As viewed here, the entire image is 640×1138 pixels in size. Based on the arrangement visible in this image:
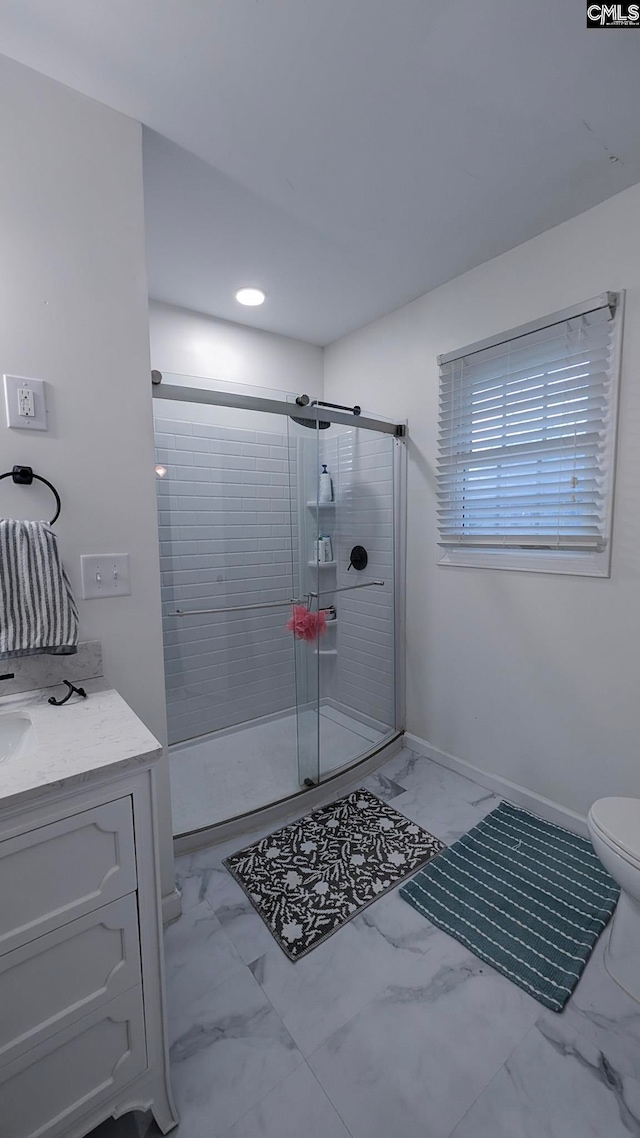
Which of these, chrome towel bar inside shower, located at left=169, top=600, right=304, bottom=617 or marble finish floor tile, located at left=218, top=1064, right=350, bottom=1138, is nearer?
marble finish floor tile, located at left=218, top=1064, right=350, bottom=1138

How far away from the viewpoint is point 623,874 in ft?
3.76

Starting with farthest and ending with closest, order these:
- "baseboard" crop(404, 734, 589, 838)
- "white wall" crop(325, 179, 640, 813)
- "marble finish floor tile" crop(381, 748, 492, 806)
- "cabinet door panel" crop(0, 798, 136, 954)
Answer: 1. "marble finish floor tile" crop(381, 748, 492, 806)
2. "baseboard" crop(404, 734, 589, 838)
3. "white wall" crop(325, 179, 640, 813)
4. "cabinet door panel" crop(0, 798, 136, 954)

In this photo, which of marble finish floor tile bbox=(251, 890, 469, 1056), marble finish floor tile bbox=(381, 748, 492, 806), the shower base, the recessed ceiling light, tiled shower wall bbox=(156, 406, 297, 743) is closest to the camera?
marble finish floor tile bbox=(251, 890, 469, 1056)

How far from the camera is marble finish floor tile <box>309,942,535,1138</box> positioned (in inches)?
38.3

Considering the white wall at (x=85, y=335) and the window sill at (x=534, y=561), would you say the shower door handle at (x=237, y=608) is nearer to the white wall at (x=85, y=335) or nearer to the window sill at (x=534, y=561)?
the window sill at (x=534, y=561)

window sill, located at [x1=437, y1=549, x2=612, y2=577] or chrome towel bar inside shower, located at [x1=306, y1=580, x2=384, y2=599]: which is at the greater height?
window sill, located at [x1=437, y1=549, x2=612, y2=577]

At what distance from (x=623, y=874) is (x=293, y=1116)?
0.96 metres

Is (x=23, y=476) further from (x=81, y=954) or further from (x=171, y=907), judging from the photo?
(x=171, y=907)

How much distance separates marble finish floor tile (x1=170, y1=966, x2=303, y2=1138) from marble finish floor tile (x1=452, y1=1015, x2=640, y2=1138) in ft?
1.43

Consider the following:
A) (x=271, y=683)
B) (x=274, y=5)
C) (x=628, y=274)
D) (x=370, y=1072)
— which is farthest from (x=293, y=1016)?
(x=628, y=274)

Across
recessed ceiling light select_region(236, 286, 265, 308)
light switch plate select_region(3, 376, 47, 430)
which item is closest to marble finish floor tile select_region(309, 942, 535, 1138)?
light switch plate select_region(3, 376, 47, 430)

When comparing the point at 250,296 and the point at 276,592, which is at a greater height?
the point at 250,296

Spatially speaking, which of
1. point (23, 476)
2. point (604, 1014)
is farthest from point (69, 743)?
point (604, 1014)

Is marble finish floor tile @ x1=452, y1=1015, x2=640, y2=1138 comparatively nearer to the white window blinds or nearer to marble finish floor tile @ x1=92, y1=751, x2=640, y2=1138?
marble finish floor tile @ x1=92, y1=751, x2=640, y2=1138
